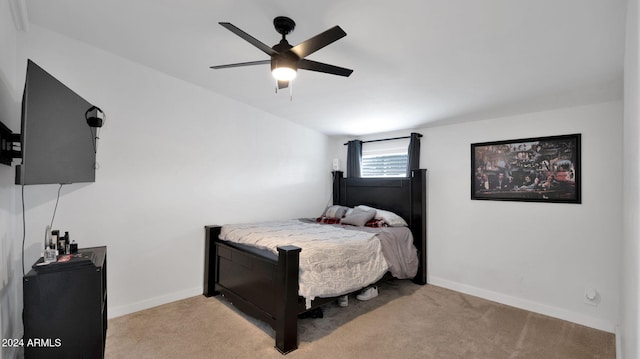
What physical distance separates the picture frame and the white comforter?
1635mm

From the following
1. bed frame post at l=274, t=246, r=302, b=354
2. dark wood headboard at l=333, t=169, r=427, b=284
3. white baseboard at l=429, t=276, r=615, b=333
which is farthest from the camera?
dark wood headboard at l=333, t=169, r=427, b=284

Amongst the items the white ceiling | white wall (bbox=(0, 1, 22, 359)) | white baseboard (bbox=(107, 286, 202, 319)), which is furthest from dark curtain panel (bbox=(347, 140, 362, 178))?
white wall (bbox=(0, 1, 22, 359))

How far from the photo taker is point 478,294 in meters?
3.50

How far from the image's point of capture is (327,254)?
249 cm

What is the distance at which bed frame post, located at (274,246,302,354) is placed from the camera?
2.21 meters

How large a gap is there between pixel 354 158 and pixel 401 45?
2.78 meters

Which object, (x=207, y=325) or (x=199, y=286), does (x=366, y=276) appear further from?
→ (x=199, y=286)

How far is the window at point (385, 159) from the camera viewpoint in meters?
4.42

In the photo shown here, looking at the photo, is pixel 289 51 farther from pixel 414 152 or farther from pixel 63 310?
pixel 414 152

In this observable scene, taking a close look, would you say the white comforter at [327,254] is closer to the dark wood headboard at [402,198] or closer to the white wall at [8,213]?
the dark wood headboard at [402,198]

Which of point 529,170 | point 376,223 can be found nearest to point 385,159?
point 376,223

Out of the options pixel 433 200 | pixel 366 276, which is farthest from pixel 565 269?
pixel 366 276

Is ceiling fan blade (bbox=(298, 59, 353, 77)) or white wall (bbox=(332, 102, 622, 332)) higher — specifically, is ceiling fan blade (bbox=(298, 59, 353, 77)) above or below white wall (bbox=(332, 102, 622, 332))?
above

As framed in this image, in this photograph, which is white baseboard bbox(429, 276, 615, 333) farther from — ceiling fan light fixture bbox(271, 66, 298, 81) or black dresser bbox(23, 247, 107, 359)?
black dresser bbox(23, 247, 107, 359)
